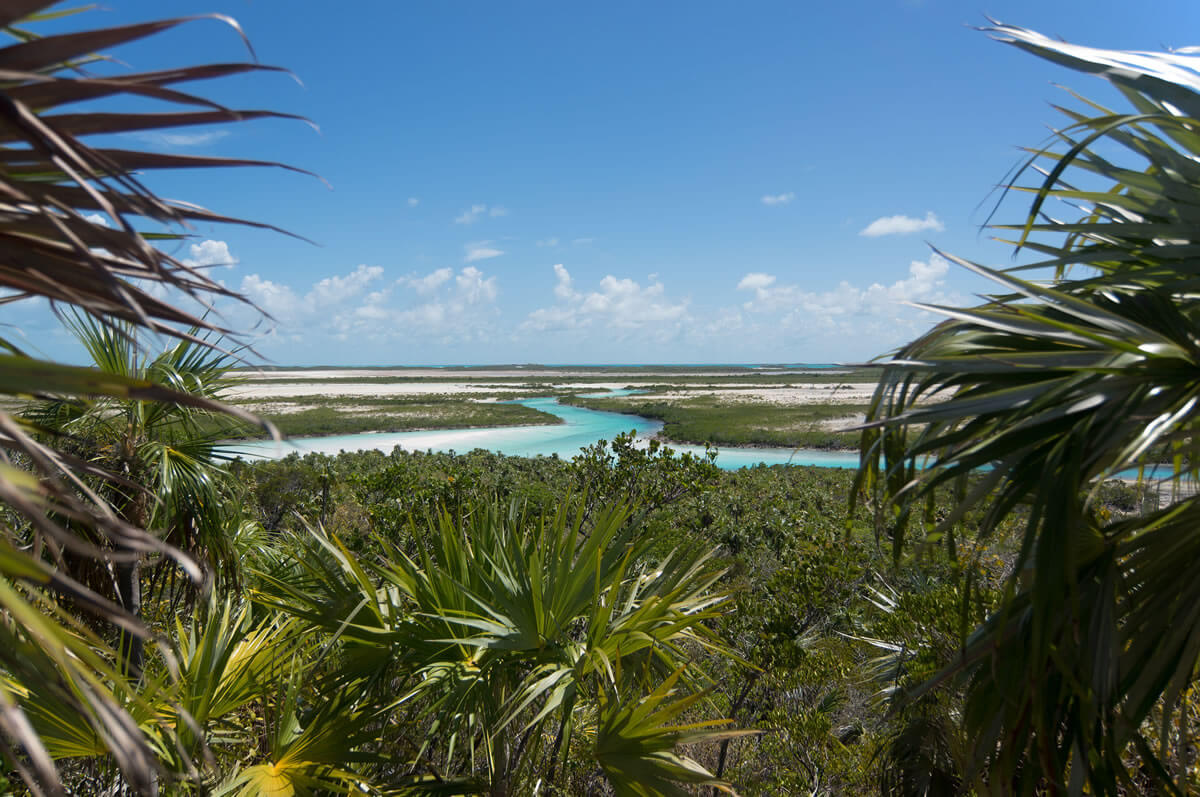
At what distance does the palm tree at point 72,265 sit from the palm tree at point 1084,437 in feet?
6.20

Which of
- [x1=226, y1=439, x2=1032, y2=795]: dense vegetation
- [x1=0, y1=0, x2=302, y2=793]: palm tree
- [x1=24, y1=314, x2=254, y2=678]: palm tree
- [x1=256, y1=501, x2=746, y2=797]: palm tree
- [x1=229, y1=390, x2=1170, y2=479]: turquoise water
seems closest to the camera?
[x1=0, y1=0, x2=302, y2=793]: palm tree

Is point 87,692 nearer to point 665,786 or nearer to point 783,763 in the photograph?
point 665,786

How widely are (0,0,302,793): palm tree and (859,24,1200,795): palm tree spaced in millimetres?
1891

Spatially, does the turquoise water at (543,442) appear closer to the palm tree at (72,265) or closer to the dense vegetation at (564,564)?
the dense vegetation at (564,564)

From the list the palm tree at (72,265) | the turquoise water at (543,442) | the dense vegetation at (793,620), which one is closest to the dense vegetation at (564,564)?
the palm tree at (72,265)

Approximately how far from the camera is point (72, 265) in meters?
1.08

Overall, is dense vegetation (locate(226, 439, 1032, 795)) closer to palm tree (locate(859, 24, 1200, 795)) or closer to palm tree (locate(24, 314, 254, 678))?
palm tree (locate(859, 24, 1200, 795))

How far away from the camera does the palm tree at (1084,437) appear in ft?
6.59

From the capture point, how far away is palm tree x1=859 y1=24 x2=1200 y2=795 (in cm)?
201

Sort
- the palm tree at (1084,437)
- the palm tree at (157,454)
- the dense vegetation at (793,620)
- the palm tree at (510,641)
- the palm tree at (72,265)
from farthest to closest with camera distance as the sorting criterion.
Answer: the dense vegetation at (793,620) < the palm tree at (157,454) < the palm tree at (510,641) < the palm tree at (1084,437) < the palm tree at (72,265)

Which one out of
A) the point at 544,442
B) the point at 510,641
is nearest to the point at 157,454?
the point at 510,641

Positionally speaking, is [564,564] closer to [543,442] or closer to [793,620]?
[793,620]

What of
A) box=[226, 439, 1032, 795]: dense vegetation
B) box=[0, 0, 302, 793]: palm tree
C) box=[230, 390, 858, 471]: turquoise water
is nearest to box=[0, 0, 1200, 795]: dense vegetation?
box=[0, 0, 302, 793]: palm tree

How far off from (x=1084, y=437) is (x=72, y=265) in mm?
2439
